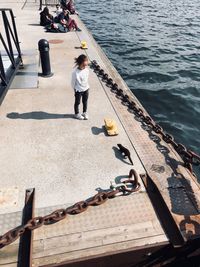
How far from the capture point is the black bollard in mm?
8617

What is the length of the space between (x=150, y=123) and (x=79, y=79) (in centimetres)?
193

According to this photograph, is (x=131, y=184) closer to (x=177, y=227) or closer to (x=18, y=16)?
(x=177, y=227)

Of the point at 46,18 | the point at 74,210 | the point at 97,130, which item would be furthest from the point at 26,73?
the point at 46,18

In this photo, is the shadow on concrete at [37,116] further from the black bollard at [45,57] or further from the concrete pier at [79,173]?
the black bollard at [45,57]

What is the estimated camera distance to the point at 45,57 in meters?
8.73

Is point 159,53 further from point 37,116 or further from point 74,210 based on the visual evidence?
point 74,210

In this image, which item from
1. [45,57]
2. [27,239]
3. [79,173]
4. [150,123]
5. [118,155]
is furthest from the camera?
[45,57]

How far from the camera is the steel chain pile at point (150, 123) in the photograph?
5.30 metres

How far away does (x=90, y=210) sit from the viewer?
4.52 meters

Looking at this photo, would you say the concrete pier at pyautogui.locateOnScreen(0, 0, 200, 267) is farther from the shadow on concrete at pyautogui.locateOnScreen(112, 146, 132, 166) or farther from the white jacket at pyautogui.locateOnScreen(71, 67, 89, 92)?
the white jacket at pyautogui.locateOnScreen(71, 67, 89, 92)

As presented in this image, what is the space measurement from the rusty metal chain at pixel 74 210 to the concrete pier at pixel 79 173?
125 mm

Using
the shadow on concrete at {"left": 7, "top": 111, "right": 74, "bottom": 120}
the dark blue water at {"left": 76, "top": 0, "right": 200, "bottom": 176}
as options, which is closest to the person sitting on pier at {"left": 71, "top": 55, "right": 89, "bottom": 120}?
the shadow on concrete at {"left": 7, "top": 111, "right": 74, "bottom": 120}

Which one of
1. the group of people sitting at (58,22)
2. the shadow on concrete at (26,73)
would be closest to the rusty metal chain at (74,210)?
the shadow on concrete at (26,73)

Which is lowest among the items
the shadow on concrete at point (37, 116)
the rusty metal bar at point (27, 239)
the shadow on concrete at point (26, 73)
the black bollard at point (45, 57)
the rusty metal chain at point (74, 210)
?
the rusty metal bar at point (27, 239)
